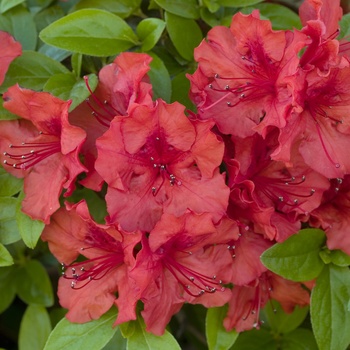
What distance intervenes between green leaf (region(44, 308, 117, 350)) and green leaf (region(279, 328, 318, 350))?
47cm

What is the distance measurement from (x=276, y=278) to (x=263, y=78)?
0.43 m

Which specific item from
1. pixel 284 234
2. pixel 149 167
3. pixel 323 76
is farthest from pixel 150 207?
pixel 323 76

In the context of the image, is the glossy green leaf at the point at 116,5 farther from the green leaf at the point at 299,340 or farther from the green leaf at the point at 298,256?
the green leaf at the point at 299,340

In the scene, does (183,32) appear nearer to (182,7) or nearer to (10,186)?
(182,7)

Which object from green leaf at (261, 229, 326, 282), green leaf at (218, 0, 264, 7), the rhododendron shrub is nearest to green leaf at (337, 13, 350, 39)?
the rhododendron shrub

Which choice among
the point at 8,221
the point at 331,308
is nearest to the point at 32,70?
the point at 8,221

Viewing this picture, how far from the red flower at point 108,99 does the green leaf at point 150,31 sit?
0.36 feet

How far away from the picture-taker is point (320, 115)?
1.24m

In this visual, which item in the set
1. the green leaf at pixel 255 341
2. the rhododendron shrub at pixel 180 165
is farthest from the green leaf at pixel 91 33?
the green leaf at pixel 255 341

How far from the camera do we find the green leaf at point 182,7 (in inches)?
53.1

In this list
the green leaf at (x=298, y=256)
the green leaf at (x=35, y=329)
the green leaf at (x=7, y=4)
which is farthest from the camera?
the green leaf at (x=35, y=329)

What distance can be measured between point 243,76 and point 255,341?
Result: 663mm

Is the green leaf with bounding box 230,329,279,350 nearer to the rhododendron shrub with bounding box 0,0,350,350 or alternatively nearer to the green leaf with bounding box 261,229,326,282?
the rhododendron shrub with bounding box 0,0,350,350

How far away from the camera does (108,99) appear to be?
129cm
